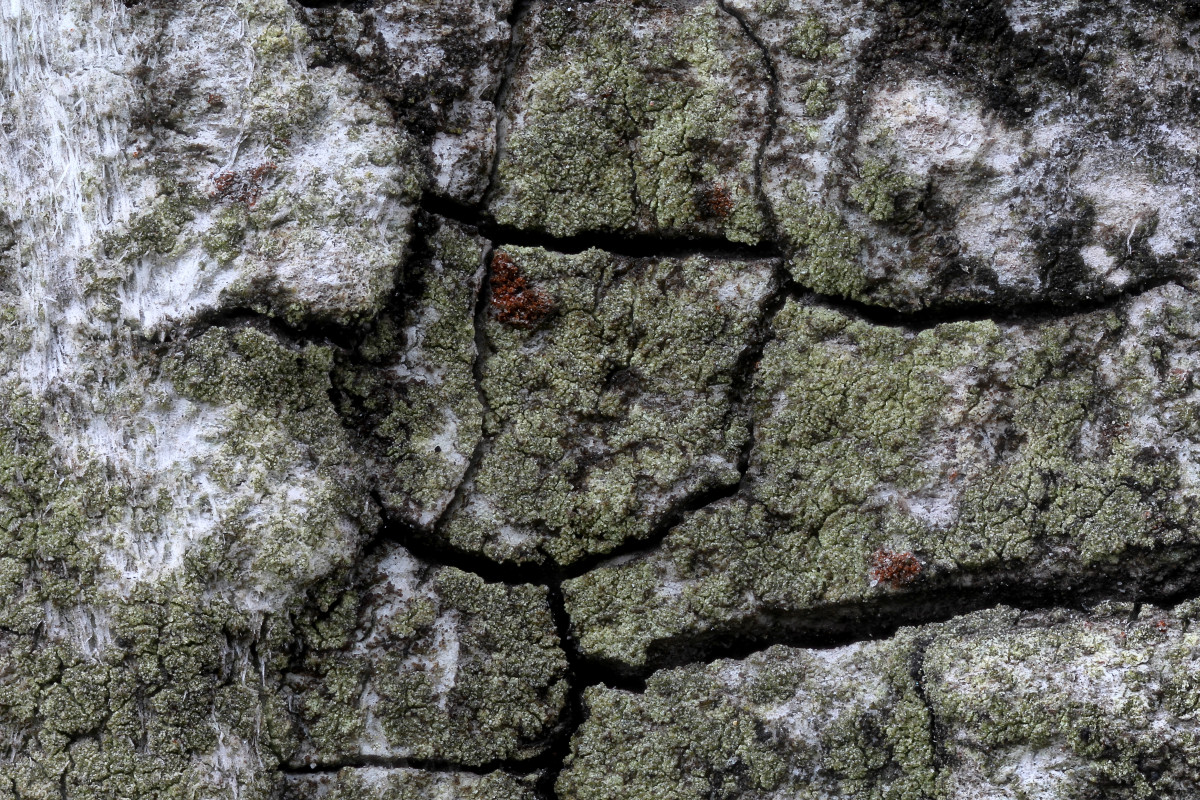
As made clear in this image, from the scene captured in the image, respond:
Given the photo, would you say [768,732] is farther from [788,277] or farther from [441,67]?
[441,67]

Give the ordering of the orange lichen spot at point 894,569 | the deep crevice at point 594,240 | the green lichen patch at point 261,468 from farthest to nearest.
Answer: the deep crevice at point 594,240
the orange lichen spot at point 894,569
the green lichen patch at point 261,468

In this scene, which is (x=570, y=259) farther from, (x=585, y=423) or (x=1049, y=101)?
(x=1049, y=101)

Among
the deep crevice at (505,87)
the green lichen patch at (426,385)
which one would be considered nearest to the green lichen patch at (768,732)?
the green lichen patch at (426,385)

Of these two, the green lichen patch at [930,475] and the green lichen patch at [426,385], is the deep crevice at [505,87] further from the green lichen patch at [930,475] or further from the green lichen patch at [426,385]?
the green lichen patch at [930,475]

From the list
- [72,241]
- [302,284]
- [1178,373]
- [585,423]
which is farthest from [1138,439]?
[72,241]

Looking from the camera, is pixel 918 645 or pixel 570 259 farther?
pixel 570 259

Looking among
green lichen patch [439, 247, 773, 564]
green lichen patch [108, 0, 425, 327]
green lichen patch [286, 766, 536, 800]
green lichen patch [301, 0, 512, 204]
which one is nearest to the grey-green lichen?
green lichen patch [286, 766, 536, 800]

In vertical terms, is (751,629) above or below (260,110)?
below
